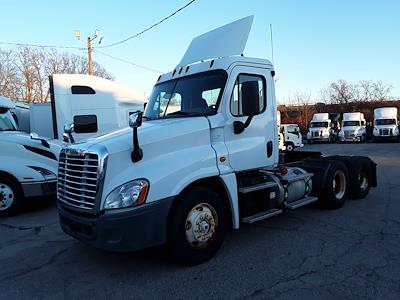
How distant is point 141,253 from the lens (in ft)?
17.7

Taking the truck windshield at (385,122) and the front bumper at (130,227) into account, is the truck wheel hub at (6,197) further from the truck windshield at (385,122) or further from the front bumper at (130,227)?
the truck windshield at (385,122)

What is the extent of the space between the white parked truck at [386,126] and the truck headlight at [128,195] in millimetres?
36313

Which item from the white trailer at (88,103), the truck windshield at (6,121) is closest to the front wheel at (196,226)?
the white trailer at (88,103)

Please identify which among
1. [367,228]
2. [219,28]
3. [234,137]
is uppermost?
[219,28]

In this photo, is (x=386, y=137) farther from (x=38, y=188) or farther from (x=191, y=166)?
(x=191, y=166)

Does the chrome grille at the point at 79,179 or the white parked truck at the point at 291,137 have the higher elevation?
the chrome grille at the point at 79,179

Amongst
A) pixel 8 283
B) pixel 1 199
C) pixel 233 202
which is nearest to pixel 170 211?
pixel 233 202

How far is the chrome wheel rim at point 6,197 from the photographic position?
8.05m

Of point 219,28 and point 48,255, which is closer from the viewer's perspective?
point 48,255

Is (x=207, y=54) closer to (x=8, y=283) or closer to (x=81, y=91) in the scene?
(x=8, y=283)

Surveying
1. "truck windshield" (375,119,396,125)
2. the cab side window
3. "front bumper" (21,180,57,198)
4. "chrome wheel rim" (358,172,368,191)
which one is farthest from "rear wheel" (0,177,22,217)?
"truck windshield" (375,119,396,125)

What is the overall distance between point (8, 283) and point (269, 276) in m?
3.05

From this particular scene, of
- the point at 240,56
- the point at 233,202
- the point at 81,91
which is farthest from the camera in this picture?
the point at 81,91

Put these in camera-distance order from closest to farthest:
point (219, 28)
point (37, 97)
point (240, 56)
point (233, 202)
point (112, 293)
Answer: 1. point (112, 293)
2. point (233, 202)
3. point (240, 56)
4. point (219, 28)
5. point (37, 97)
